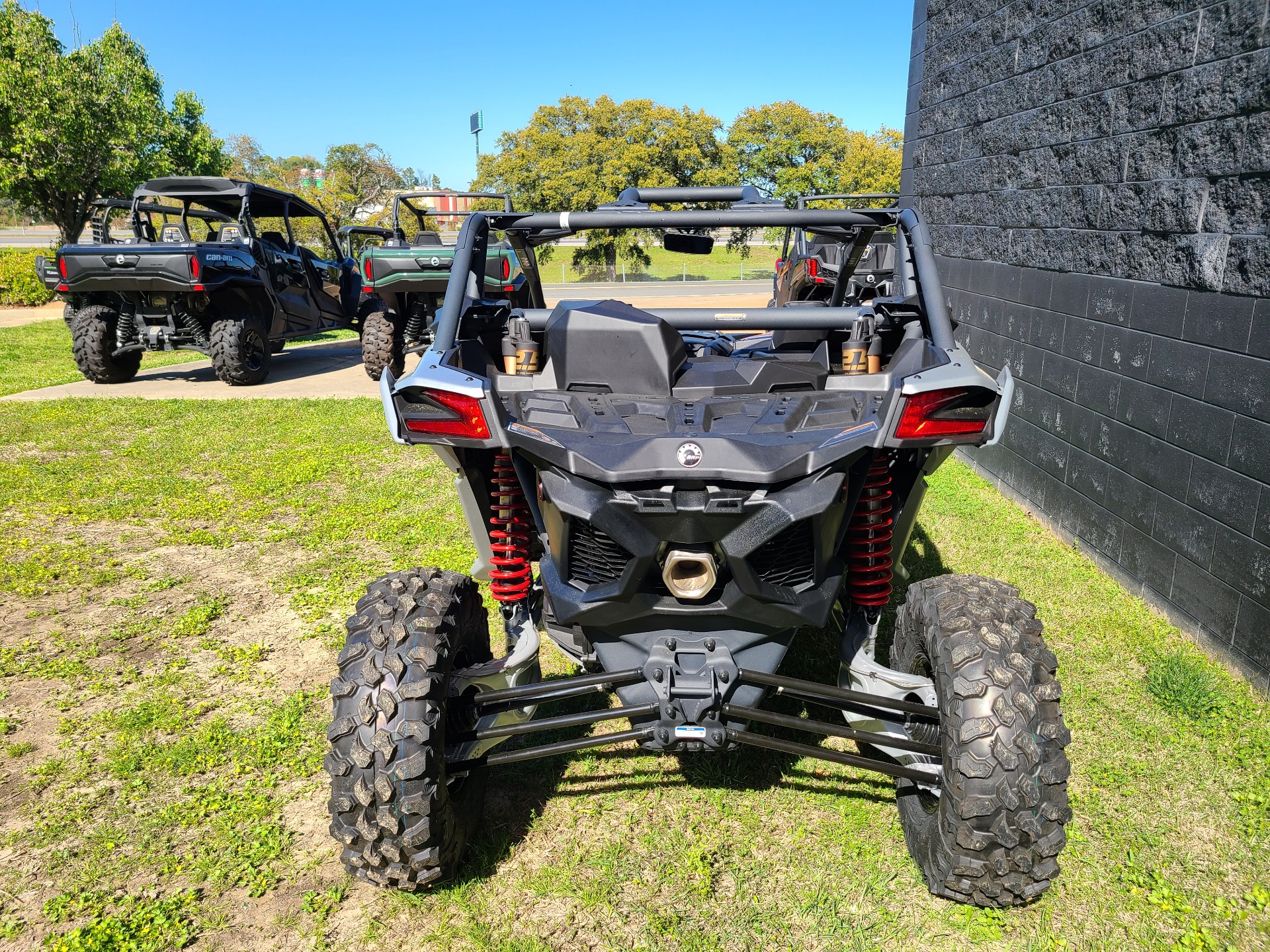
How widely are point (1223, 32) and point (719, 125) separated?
4473cm

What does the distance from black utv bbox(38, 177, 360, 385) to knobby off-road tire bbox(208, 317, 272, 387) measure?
0.01 metres

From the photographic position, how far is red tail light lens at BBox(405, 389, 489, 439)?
261cm

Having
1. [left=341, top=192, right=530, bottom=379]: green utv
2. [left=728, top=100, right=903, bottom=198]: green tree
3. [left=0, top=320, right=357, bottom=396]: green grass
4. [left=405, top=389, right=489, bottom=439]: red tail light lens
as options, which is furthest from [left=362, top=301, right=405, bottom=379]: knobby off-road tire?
[left=728, top=100, right=903, bottom=198]: green tree

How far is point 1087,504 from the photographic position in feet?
17.4

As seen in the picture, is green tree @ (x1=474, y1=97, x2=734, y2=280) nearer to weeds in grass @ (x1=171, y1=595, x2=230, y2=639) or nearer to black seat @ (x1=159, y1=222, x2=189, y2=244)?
black seat @ (x1=159, y1=222, x2=189, y2=244)

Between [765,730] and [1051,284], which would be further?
[1051,284]

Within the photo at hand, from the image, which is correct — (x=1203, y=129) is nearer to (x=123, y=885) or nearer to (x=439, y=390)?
(x=439, y=390)

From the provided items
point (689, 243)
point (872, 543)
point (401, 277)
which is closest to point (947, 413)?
point (872, 543)

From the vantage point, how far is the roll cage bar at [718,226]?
299 cm

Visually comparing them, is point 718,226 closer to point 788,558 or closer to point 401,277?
point 788,558

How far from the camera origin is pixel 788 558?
2.55 m

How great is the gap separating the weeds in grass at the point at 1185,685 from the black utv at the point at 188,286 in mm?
9957

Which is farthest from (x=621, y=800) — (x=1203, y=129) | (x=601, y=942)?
(x=1203, y=129)

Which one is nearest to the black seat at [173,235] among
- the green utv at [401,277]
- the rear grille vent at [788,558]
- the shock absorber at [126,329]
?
the shock absorber at [126,329]
